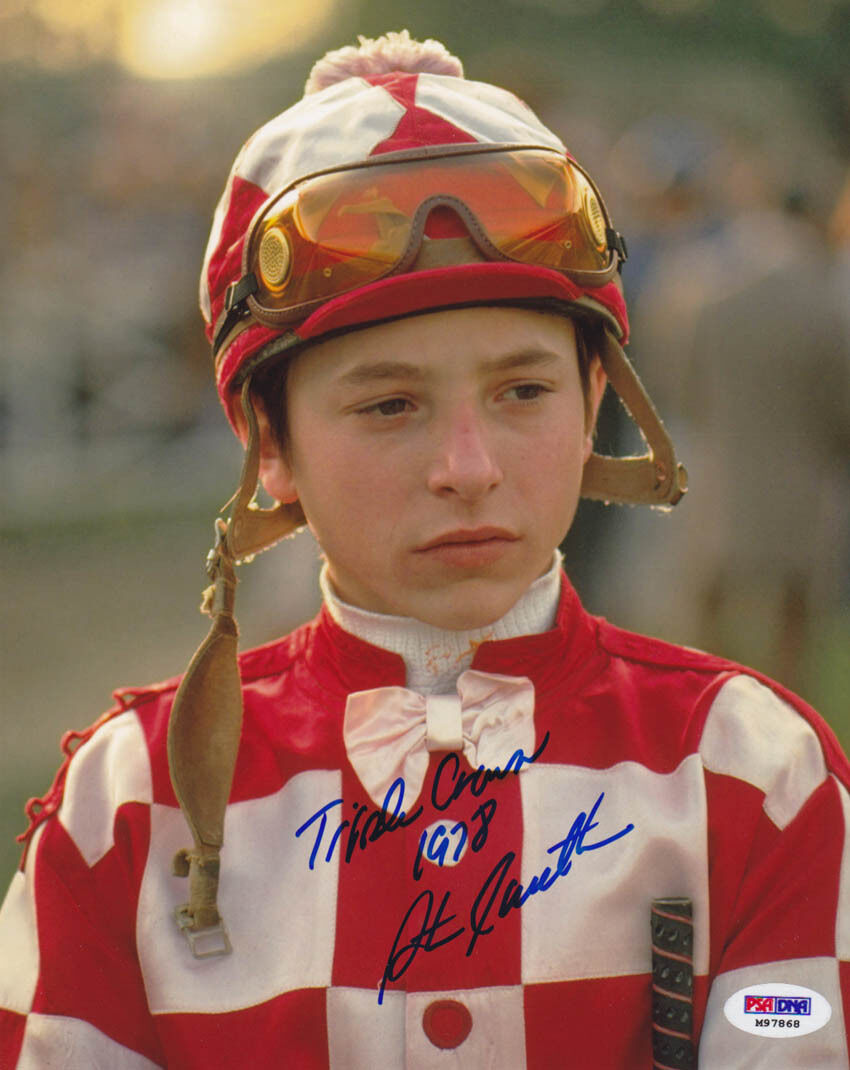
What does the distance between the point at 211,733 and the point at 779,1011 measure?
2.78ft

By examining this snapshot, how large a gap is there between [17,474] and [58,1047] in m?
8.96

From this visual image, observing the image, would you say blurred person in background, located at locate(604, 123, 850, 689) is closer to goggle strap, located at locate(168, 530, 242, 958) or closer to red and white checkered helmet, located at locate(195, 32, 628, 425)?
red and white checkered helmet, located at locate(195, 32, 628, 425)

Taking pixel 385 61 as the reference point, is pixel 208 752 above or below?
below

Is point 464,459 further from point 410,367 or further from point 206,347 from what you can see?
point 206,347

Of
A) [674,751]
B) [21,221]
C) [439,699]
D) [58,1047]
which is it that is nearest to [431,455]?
[439,699]

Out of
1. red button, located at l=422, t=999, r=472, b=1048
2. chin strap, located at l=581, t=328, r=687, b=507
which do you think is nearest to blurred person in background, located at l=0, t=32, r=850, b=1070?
red button, located at l=422, t=999, r=472, b=1048

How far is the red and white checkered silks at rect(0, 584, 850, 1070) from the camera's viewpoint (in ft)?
6.41

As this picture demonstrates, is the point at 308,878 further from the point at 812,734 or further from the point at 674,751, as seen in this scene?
the point at 812,734

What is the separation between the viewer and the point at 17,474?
10.6 metres

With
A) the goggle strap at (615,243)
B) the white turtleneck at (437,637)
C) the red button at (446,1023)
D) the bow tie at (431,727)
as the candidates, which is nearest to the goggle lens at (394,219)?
the goggle strap at (615,243)

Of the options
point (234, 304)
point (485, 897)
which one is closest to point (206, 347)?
point (234, 304)
